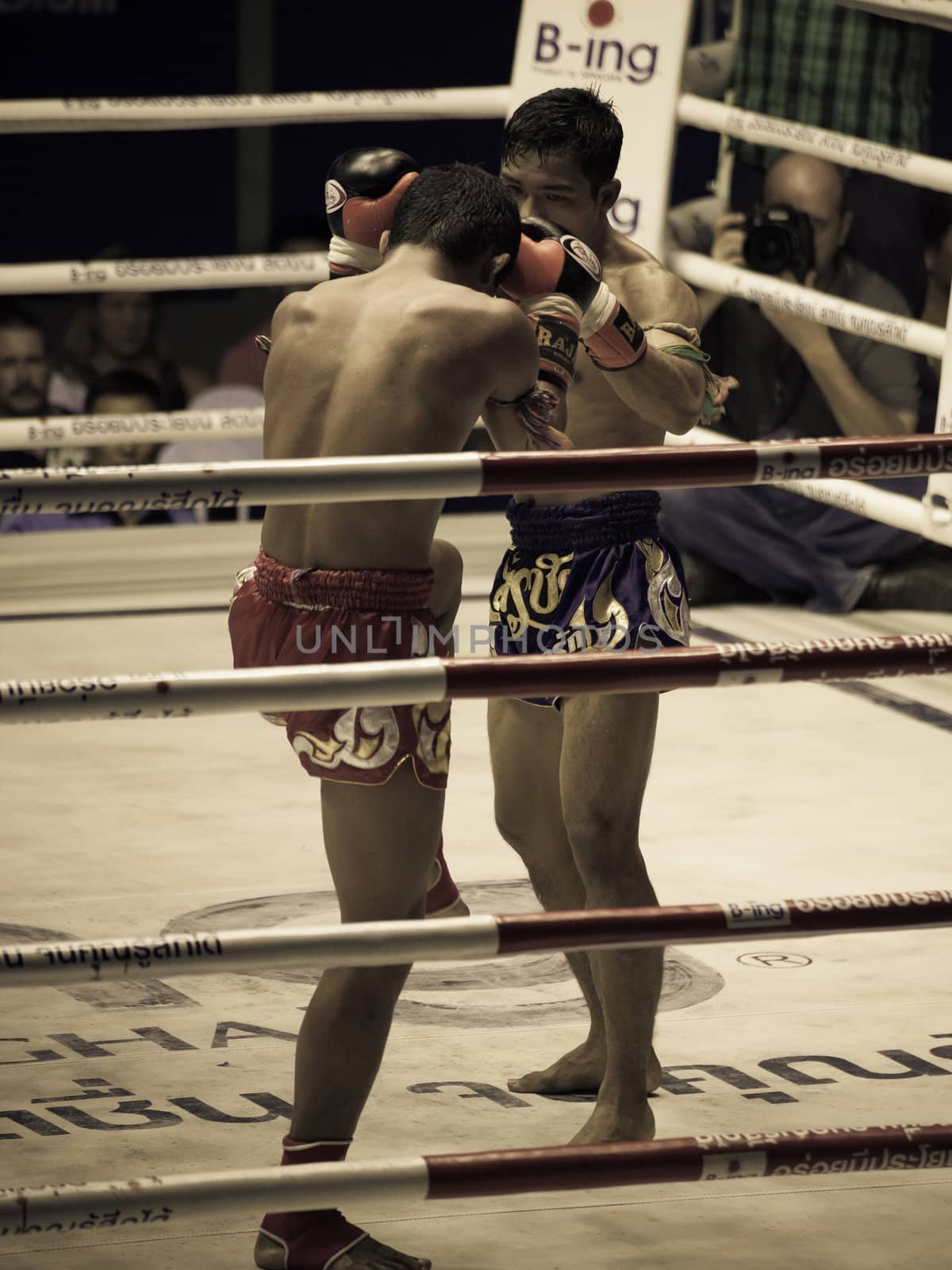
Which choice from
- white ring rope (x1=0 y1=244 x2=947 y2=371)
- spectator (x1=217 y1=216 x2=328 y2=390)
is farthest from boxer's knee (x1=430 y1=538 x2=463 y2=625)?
spectator (x1=217 y1=216 x2=328 y2=390)

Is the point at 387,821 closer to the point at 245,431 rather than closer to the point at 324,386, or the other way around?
the point at 324,386

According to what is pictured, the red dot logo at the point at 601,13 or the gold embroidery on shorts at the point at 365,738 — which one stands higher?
the red dot logo at the point at 601,13

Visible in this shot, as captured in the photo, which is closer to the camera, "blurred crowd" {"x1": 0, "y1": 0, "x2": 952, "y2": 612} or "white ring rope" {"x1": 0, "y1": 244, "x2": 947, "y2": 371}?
"white ring rope" {"x1": 0, "y1": 244, "x2": 947, "y2": 371}

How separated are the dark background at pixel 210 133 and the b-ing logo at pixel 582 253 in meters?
5.77

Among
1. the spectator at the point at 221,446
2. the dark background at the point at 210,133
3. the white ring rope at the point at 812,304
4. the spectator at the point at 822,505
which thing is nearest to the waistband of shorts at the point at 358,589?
the white ring rope at the point at 812,304

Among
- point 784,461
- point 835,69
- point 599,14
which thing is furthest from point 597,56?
point 784,461

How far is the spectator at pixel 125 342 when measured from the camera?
7.52 meters

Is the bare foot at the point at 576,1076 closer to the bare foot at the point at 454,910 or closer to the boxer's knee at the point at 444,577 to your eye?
the bare foot at the point at 454,910

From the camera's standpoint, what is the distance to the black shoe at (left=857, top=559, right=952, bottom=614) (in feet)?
19.4

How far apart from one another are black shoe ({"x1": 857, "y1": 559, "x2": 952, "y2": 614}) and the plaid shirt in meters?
1.07

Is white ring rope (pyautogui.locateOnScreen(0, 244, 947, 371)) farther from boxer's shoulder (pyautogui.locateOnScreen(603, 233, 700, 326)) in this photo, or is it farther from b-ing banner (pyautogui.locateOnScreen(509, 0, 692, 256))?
boxer's shoulder (pyautogui.locateOnScreen(603, 233, 700, 326))

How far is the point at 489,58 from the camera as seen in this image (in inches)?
354

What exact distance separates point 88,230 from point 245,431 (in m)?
2.96

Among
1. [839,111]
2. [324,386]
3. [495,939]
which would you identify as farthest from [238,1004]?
[839,111]
